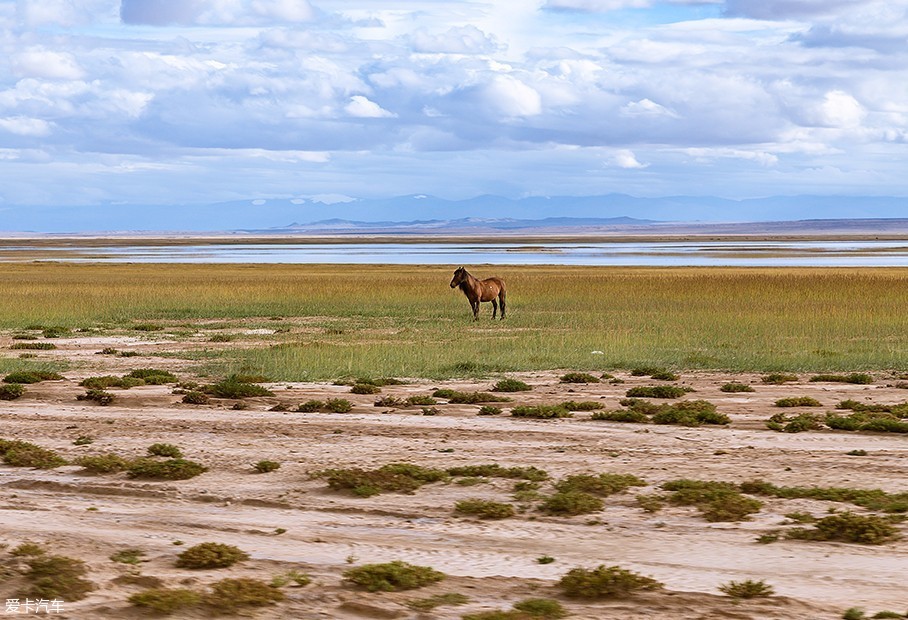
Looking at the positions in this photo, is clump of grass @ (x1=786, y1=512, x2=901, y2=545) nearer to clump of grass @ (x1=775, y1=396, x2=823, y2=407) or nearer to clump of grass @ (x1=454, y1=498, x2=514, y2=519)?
clump of grass @ (x1=454, y1=498, x2=514, y2=519)

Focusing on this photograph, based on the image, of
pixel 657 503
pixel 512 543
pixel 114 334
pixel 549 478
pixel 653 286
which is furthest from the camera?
pixel 653 286

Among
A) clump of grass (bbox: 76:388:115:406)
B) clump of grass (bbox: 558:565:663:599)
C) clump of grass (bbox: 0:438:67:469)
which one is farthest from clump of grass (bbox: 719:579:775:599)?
clump of grass (bbox: 76:388:115:406)

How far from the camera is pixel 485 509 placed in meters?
10.5

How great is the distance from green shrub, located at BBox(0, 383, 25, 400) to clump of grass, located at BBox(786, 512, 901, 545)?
42.3 feet

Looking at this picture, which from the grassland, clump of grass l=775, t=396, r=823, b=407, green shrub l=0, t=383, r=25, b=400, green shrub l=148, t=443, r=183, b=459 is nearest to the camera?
green shrub l=148, t=443, r=183, b=459

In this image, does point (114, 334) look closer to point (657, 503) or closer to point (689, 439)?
point (689, 439)

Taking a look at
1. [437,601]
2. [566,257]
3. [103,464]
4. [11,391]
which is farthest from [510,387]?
[566,257]

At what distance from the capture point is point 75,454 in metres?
13.6

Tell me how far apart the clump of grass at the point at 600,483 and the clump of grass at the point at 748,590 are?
299cm

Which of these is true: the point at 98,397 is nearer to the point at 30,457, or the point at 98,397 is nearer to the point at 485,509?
the point at 30,457

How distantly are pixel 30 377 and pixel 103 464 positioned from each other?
8541mm

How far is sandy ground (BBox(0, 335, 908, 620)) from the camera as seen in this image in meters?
8.29

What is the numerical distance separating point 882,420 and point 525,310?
25.3m

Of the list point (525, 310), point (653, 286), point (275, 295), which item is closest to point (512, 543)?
point (525, 310)
